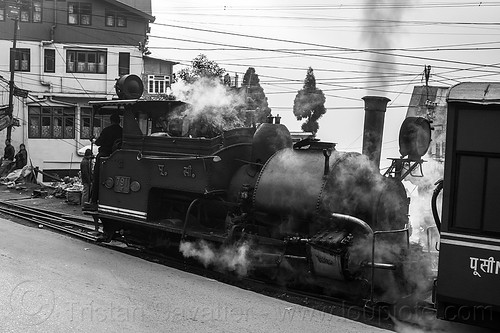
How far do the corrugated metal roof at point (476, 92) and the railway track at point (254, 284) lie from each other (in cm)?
276

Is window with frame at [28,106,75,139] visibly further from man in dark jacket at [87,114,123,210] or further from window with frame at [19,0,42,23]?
man in dark jacket at [87,114,123,210]

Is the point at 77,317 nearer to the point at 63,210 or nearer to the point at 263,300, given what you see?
the point at 263,300

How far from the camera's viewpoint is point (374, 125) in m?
7.88

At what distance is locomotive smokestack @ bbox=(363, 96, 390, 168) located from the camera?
7812 millimetres

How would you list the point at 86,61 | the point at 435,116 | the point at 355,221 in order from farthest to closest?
the point at 86,61
the point at 435,116
the point at 355,221

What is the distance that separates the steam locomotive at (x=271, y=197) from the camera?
746 centimetres

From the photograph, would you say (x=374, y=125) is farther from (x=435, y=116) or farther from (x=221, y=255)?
(x=435, y=116)

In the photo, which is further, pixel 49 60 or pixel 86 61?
pixel 86 61

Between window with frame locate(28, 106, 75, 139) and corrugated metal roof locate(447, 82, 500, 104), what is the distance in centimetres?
3048

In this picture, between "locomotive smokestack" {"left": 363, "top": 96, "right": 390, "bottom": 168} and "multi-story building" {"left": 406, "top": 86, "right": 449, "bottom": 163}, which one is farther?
"multi-story building" {"left": 406, "top": 86, "right": 449, "bottom": 163}

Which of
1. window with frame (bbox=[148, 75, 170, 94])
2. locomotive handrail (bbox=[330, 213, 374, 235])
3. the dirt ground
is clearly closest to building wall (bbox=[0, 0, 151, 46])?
window with frame (bbox=[148, 75, 170, 94])

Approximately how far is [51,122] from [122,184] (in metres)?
24.7

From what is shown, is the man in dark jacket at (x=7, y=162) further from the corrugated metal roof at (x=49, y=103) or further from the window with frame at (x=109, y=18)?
the window with frame at (x=109, y=18)

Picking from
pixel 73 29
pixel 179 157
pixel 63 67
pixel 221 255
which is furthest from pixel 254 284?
pixel 73 29
